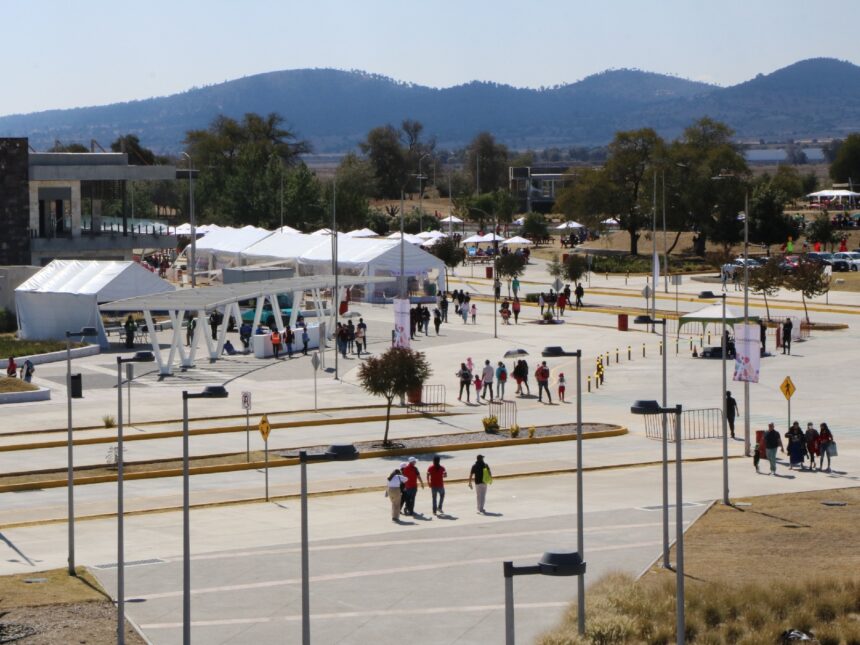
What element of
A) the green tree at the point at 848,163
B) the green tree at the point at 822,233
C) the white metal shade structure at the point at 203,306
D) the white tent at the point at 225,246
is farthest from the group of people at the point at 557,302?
the green tree at the point at 848,163

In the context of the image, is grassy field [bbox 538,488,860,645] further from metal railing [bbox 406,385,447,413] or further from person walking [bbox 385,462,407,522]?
metal railing [bbox 406,385,447,413]

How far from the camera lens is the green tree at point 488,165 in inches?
7347

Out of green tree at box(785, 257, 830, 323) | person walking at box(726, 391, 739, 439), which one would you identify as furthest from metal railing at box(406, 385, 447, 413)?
green tree at box(785, 257, 830, 323)

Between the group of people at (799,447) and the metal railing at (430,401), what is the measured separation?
11.7m

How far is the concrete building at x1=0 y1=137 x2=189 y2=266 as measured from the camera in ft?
263

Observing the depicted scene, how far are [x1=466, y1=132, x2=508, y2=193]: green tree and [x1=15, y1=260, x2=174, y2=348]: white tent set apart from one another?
402ft

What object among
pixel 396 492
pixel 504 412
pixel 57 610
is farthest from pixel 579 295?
pixel 57 610

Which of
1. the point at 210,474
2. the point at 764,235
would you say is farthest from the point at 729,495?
the point at 764,235

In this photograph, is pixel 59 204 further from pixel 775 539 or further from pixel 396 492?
pixel 775 539

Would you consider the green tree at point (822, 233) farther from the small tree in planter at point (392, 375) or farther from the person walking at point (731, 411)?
the small tree in planter at point (392, 375)

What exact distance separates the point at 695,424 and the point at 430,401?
8326 mm

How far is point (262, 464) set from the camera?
34938mm

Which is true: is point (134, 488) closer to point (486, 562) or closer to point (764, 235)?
point (486, 562)

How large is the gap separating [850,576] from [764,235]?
78.2m
